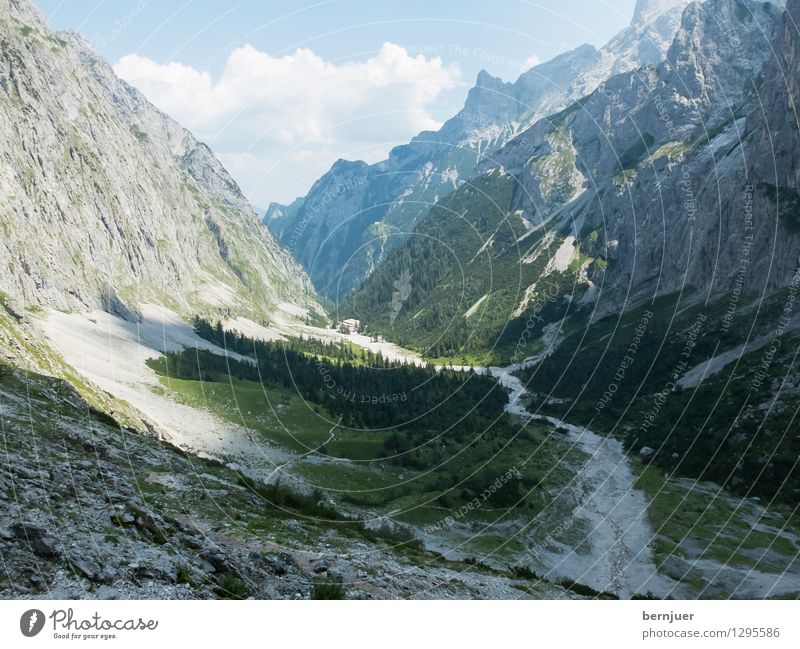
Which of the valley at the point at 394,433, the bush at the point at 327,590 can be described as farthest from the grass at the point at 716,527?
the bush at the point at 327,590

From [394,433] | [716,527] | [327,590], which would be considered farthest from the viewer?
[394,433]

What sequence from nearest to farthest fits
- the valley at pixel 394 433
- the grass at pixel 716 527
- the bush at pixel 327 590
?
the bush at pixel 327 590, the valley at pixel 394 433, the grass at pixel 716 527

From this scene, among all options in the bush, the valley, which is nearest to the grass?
the valley

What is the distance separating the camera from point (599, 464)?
84250mm

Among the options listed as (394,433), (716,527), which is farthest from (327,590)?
(394,433)

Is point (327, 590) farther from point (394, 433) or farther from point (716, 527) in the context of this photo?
point (394, 433)

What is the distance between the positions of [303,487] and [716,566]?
3877 centimetres

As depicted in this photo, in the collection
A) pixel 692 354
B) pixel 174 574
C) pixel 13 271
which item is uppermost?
pixel 13 271

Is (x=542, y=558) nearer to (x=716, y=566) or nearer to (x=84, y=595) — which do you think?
(x=716, y=566)

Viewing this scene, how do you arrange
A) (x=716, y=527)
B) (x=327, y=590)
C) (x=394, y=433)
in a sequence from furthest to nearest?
(x=394, y=433) < (x=716, y=527) < (x=327, y=590)

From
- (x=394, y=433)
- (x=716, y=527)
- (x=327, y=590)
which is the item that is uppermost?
(x=327, y=590)

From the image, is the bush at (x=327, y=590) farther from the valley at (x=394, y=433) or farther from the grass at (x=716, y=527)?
the grass at (x=716, y=527)

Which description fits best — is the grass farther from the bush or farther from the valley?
the bush

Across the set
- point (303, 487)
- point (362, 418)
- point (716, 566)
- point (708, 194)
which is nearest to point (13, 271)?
point (362, 418)
